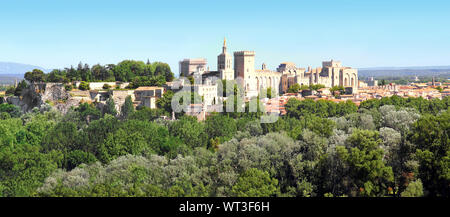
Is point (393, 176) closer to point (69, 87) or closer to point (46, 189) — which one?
point (46, 189)

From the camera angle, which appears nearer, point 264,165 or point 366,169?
point 366,169

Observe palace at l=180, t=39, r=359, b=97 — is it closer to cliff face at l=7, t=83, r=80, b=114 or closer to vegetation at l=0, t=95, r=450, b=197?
cliff face at l=7, t=83, r=80, b=114

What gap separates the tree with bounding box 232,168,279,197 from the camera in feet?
57.3

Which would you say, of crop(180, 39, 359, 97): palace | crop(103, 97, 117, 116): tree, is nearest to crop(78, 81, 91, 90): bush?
crop(103, 97, 117, 116): tree

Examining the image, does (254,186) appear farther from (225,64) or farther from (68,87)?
(225,64)

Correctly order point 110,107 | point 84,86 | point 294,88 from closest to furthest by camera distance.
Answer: point 110,107, point 84,86, point 294,88

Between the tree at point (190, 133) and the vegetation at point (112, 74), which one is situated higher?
the vegetation at point (112, 74)

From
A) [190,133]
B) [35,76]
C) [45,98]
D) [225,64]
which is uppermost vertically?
[225,64]

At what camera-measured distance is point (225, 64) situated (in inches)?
2552

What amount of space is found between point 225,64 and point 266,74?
767 centimetres

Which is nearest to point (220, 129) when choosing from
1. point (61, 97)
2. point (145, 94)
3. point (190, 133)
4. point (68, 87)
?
point (190, 133)

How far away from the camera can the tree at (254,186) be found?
1747 centimetres

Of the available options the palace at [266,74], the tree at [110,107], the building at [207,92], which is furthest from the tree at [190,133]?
the palace at [266,74]

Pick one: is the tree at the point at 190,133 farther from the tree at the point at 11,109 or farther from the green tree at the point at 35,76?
the green tree at the point at 35,76
